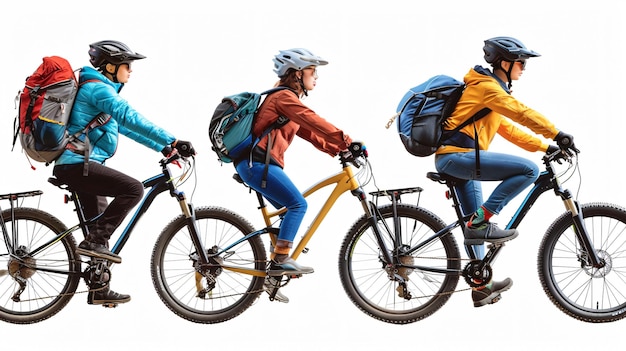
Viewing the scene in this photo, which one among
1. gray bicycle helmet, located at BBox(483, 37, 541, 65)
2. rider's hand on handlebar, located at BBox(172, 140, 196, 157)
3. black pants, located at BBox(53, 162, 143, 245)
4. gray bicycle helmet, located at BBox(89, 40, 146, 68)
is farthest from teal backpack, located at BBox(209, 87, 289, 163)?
gray bicycle helmet, located at BBox(483, 37, 541, 65)

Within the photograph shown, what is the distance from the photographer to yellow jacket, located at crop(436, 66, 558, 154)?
10.6 m

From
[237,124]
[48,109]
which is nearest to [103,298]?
[48,109]

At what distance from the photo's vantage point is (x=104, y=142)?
1084cm

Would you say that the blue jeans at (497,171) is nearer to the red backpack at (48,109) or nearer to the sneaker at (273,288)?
the sneaker at (273,288)

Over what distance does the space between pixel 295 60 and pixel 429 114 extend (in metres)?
1.47

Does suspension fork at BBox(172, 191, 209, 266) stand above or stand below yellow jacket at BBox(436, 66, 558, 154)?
below

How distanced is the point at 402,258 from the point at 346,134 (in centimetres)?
145

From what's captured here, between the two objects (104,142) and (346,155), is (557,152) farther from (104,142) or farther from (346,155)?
(104,142)

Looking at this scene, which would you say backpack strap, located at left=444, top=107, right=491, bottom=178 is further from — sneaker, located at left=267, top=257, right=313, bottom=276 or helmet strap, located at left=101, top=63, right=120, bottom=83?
helmet strap, located at left=101, top=63, right=120, bottom=83

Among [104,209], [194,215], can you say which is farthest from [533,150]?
[104,209]

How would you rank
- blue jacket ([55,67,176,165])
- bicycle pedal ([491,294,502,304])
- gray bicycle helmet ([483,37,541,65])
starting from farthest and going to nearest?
bicycle pedal ([491,294,502,304]) → gray bicycle helmet ([483,37,541,65]) → blue jacket ([55,67,176,165])

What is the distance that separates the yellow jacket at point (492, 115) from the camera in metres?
10.6

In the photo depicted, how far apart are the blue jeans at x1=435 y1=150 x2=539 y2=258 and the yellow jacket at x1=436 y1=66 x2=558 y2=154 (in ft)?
0.38

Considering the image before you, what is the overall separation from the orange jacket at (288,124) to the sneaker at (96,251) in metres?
1.88
